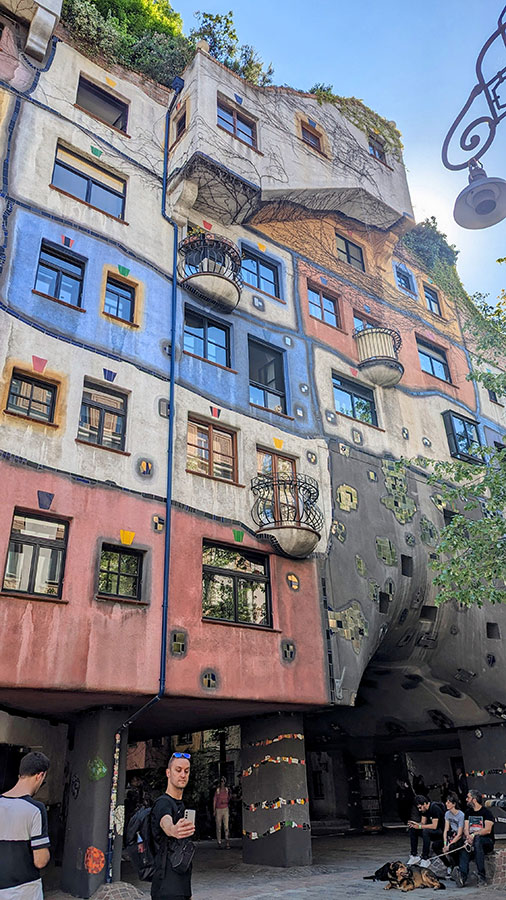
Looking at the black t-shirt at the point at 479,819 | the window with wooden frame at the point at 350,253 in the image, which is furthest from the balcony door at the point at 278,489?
the window with wooden frame at the point at 350,253

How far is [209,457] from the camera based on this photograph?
15320mm

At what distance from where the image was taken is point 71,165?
16.5 metres

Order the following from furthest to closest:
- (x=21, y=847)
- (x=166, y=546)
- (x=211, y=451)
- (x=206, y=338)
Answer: (x=206, y=338), (x=211, y=451), (x=166, y=546), (x=21, y=847)

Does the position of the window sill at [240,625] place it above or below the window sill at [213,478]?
below

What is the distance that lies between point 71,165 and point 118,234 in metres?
2.20

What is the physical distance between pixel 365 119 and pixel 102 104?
11.5 m

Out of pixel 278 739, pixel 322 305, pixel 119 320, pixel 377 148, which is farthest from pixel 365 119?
pixel 278 739

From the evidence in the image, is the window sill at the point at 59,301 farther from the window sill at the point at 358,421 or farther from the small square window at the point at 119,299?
the window sill at the point at 358,421

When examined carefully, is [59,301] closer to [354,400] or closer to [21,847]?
[354,400]

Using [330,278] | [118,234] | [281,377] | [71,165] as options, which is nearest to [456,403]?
[330,278]

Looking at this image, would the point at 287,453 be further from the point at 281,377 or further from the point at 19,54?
the point at 19,54

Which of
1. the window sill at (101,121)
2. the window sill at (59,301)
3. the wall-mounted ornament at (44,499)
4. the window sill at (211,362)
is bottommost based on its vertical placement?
the wall-mounted ornament at (44,499)

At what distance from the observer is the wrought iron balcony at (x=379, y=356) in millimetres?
20203

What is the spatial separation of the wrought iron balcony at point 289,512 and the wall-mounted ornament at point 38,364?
547 cm
